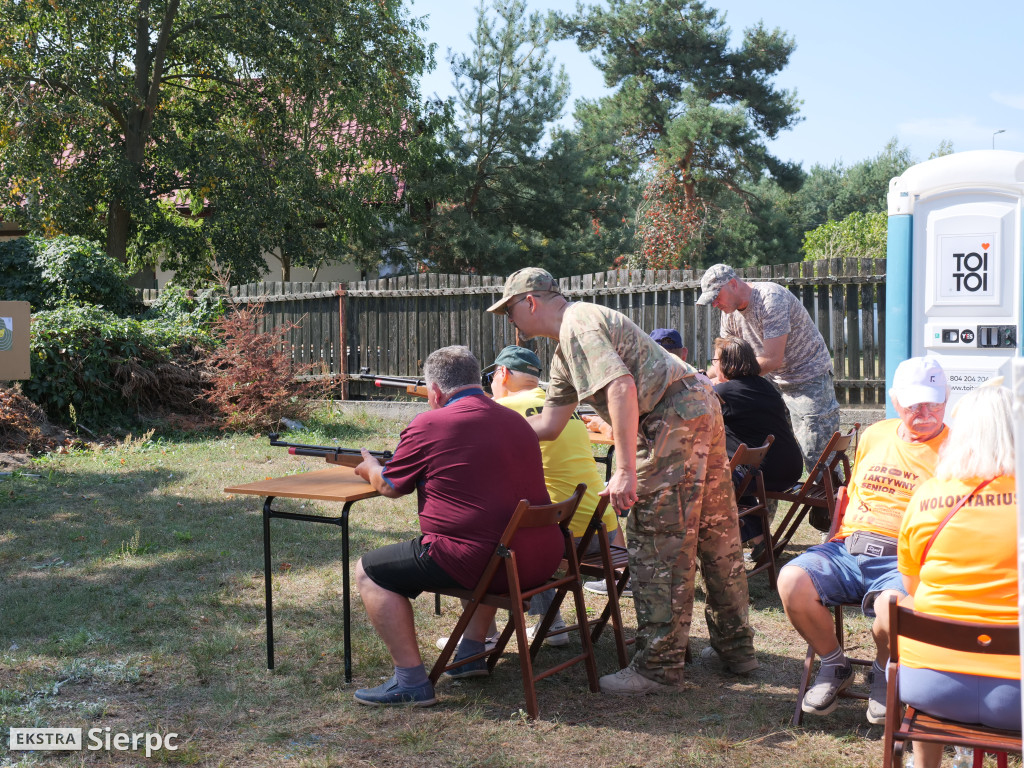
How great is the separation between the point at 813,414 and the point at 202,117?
18.1m

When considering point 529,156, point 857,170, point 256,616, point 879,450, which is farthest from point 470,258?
point 857,170

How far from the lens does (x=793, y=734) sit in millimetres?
3570

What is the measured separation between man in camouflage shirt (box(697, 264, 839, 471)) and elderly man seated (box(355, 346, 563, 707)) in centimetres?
245

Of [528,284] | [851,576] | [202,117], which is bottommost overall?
[851,576]

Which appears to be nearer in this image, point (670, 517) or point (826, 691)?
point (826, 691)

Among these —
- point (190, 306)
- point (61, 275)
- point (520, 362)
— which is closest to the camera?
point (520, 362)

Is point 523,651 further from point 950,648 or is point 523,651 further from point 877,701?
point 950,648

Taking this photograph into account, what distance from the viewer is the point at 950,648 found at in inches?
95.2

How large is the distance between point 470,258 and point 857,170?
34489 mm

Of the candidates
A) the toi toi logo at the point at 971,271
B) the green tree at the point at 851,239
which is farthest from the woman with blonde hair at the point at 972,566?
the green tree at the point at 851,239

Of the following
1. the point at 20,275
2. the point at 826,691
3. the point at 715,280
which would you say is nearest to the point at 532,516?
the point at 826,691

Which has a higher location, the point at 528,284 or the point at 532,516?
the point at 528,284

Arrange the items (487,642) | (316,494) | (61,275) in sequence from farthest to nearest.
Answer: (61,275) → (487,642) → (316,494)

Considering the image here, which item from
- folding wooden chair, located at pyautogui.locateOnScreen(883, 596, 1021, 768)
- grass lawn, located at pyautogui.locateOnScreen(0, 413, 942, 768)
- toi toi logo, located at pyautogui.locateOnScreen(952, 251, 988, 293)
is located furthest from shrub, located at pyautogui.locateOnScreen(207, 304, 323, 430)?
folding wooden chair, located at pyautogui.locateOnScreen(883, 596, 1021, 768)
